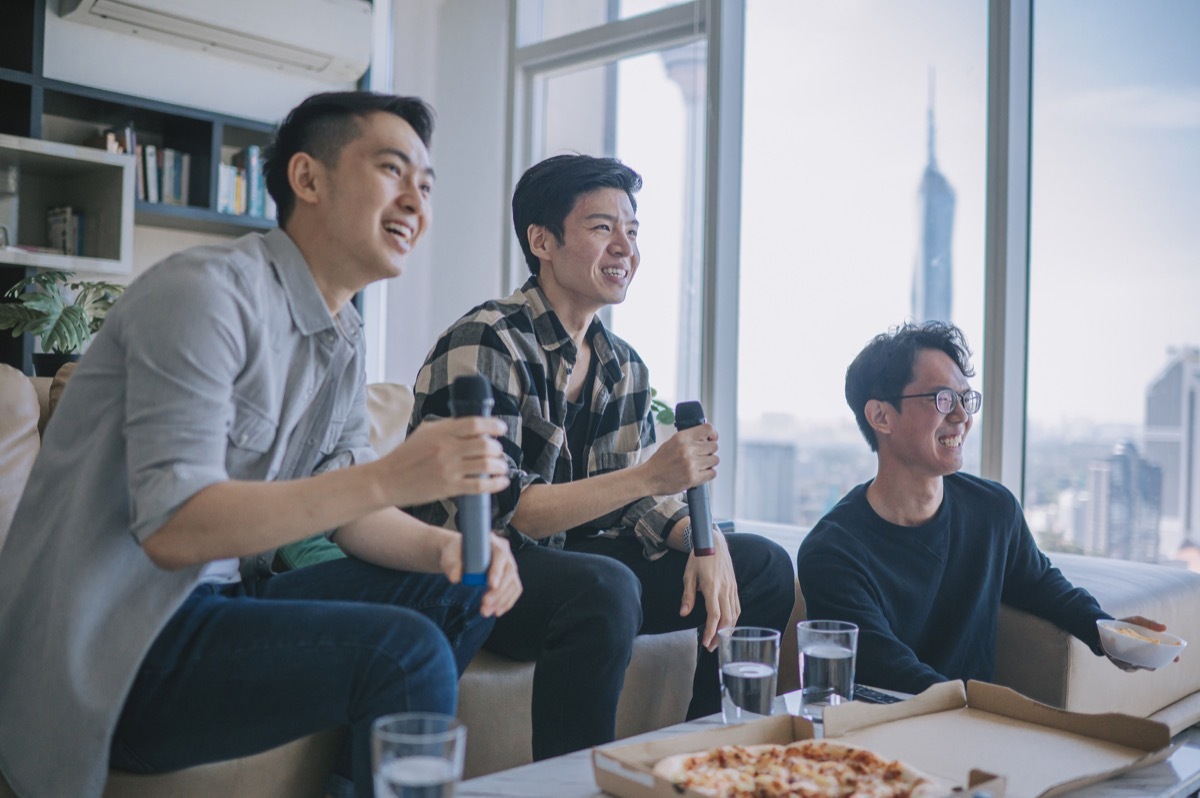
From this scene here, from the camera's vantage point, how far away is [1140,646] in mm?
1560

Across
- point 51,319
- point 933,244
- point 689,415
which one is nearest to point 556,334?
point 689,415

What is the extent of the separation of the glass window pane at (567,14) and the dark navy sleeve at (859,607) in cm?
277

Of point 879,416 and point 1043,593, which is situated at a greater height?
point 879,416

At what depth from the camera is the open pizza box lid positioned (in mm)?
1099

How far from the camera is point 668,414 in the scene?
10.9 ft

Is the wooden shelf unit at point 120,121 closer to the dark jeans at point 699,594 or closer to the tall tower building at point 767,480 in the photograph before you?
the tall tower building at point 767,480

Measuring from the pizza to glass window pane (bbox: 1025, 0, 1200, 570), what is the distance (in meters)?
2.19

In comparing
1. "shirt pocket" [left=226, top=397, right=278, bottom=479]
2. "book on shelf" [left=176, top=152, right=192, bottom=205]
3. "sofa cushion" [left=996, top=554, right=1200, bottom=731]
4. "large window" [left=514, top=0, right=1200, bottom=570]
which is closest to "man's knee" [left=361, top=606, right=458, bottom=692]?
"shirt pocket" [left=226, top=397, right=278, bottom=479]

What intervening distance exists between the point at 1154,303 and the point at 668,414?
142cm

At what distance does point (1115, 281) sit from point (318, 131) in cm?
243

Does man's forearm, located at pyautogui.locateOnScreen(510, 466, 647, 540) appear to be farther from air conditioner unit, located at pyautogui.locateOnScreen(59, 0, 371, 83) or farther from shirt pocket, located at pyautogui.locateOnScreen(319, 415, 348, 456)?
air conditioner unit, located at pyautogui.locateOnScreen(59, 0, 371, 83)

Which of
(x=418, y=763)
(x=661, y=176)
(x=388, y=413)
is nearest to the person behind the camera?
(x=418, y=763)

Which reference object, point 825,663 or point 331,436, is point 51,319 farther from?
point 825,663

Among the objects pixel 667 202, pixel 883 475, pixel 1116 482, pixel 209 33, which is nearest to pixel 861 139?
pixel 667 202
